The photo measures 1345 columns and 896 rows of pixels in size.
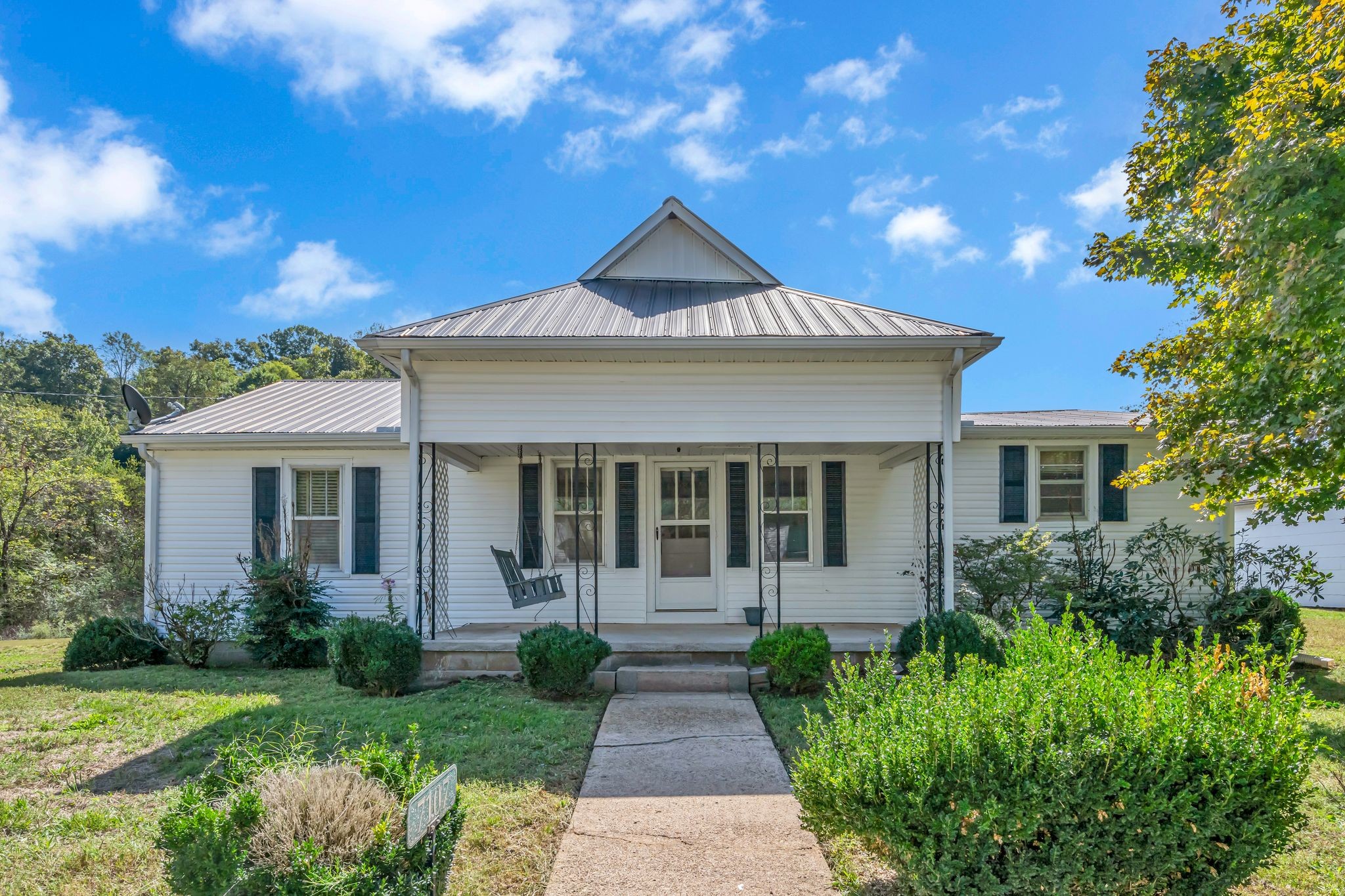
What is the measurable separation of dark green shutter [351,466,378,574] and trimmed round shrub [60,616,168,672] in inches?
102

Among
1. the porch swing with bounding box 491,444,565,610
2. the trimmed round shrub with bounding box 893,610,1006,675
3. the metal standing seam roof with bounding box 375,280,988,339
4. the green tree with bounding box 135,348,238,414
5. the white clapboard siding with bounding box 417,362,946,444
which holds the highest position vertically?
the green tree with bounding box 135,348,238,414

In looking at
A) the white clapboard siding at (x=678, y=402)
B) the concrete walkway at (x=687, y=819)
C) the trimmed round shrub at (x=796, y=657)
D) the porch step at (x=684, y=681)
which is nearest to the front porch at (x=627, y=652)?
the porch step at (x=684, y=681)

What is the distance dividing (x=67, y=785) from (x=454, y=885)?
332 centimetres

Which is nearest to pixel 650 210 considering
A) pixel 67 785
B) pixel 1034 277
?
pixel 1034 277

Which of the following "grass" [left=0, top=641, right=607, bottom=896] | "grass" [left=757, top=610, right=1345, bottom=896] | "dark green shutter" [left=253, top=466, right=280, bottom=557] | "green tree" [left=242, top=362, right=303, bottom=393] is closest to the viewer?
"grass" [left=757, top=610, right=1345, bottom=896]

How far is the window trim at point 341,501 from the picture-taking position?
987 cm

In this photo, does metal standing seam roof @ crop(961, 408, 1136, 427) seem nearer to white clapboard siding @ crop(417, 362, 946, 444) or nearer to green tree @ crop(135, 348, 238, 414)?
white clapboard siding @ crop(417, 362, 946, 444)

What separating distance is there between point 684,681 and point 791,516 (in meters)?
3.22

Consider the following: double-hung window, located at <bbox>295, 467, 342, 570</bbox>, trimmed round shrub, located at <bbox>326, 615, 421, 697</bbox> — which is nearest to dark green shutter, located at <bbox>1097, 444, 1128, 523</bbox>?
trimmed round shrub, located at <bbox>326, 615, 421, 697</bbox>

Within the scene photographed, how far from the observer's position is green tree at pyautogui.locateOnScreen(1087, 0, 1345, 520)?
528 cm

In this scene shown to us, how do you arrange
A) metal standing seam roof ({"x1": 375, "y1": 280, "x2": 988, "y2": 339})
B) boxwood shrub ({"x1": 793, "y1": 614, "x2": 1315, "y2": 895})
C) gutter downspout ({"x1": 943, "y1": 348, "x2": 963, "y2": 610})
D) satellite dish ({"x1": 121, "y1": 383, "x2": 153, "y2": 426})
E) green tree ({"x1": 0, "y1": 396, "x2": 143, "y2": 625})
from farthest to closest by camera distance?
green tree ({"x1": 0, "y1": 396, "x2": 143, "y2": 625}) < satellite dish ({"x1": 121, "y1": 383, "x2": 153, "y2": 426}) < gutter downspout ({"x1": 943, "y1": 348, "x2": 963, "y2": 610}) < metal standing seam roof ({"x1": 375, "y1": 280, "x2": 988, "y2": 339}) < boxwood shrub ({"x1": 793, "y1": 614, "x2": 1315, "y2": 895})

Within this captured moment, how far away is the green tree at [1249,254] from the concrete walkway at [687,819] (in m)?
4.93

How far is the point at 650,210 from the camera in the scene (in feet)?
32.9

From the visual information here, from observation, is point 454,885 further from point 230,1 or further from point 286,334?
point 286,334
